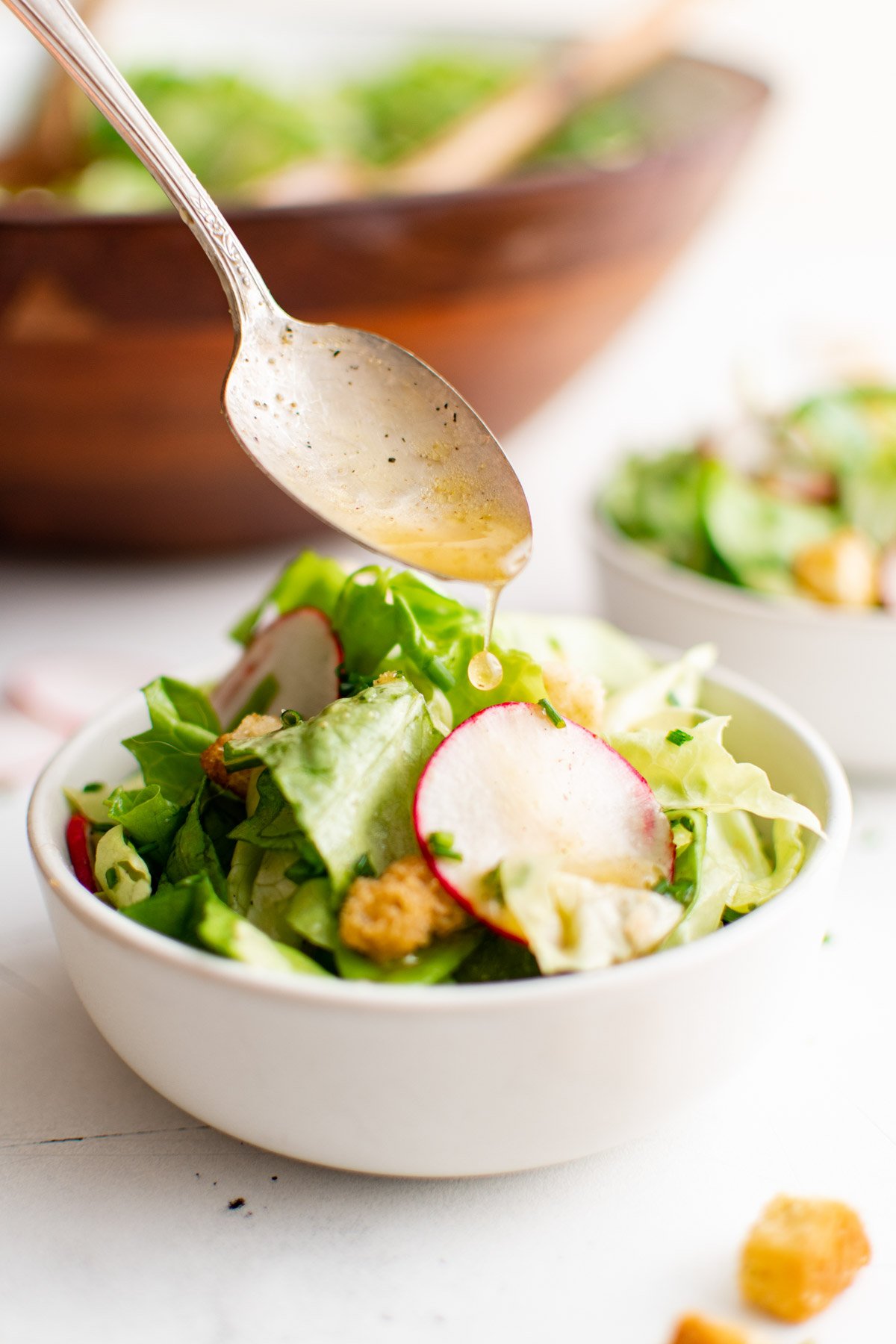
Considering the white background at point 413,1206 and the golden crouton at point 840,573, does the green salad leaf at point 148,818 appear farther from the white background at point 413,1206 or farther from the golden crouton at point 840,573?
the golden crouton at point 840,573

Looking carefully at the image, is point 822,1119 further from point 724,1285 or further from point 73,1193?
point 73,1193

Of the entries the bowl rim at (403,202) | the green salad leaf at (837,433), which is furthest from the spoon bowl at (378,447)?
the green salad leaf at (837,433)

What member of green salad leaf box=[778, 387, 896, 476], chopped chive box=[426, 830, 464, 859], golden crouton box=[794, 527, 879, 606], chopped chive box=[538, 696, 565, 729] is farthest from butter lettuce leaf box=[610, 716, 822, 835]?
green salad leaf box=[778, 387, 896, 476]

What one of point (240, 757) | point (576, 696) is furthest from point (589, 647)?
point (240, 757)

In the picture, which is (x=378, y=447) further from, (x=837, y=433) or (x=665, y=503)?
(x=837, y=433)

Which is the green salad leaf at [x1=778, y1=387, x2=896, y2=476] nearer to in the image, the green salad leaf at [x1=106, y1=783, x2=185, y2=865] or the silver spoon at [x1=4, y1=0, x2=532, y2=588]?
the silver spoon at [x1=4, y1=0, x2=532, y2=588]

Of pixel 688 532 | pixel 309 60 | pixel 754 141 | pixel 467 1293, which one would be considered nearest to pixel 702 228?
pixel 754 141
